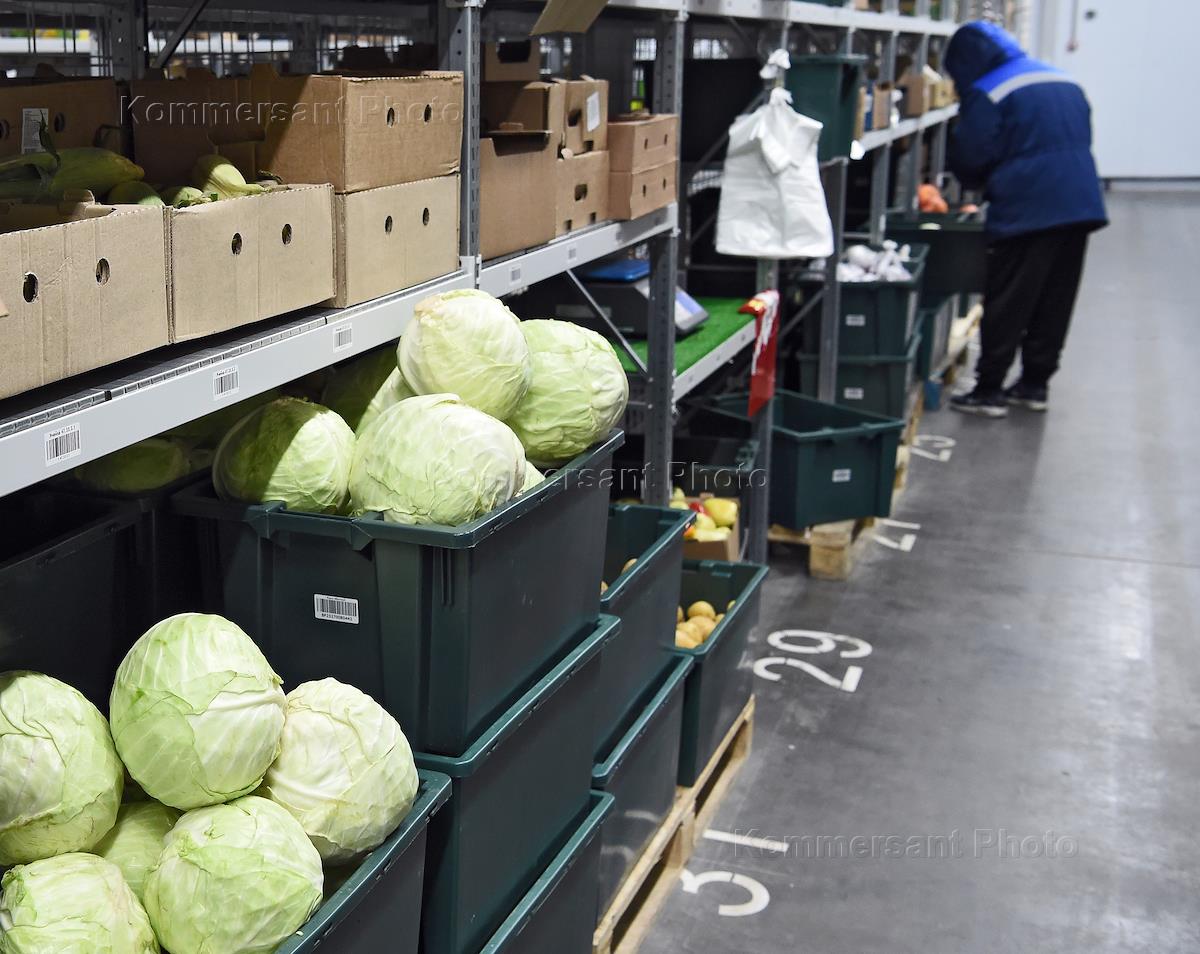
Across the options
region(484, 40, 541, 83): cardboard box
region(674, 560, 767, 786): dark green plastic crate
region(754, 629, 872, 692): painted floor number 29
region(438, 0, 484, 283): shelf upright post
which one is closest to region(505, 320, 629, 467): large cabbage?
region(438, 0, 484, 283): shelf upright post

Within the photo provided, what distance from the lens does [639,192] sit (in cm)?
322

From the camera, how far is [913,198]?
8500 millimetres

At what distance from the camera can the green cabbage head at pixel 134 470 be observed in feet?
6.50

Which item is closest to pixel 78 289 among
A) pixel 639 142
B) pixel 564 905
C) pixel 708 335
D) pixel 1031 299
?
pixel 564 905

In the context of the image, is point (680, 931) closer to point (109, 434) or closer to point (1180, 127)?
point (109, 434)

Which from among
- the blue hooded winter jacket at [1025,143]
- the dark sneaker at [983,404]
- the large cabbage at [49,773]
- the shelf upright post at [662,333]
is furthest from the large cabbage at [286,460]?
the dark sneaker at [983,404]

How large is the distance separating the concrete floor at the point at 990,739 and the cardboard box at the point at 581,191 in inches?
61.3

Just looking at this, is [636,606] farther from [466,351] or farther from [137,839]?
[137,839]

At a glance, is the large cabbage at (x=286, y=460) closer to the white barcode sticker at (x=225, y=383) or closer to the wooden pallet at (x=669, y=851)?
the white barcode sticker at (x=225, y=383)

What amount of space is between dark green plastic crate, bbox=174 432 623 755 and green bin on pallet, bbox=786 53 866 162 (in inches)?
134

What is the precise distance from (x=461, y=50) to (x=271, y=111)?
0.43m

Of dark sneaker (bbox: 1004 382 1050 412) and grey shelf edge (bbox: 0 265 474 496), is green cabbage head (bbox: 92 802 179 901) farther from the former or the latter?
dark sneaker (bbox: 1004 382 1050 412)

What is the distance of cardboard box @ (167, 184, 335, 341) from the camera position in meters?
1.65

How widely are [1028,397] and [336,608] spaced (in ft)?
21.0
